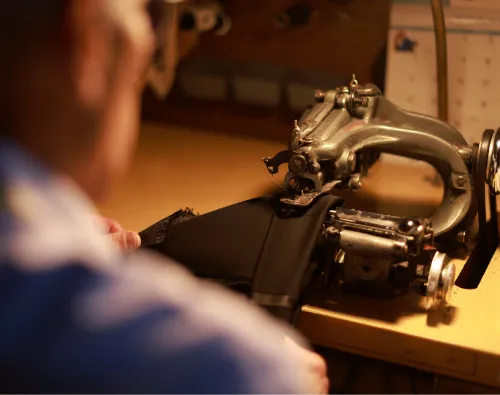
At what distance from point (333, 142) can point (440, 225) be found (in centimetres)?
20

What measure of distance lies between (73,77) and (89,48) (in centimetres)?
2

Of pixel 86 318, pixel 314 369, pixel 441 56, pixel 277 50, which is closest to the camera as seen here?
pixel 86 318

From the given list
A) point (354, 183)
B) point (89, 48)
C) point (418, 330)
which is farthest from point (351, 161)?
point (89, 48)

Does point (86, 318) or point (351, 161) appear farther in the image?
point (351, 161)

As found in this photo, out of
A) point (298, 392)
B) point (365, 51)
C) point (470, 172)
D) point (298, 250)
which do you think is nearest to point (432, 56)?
point (365, 51)

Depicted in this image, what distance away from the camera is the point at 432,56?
49.7 inches

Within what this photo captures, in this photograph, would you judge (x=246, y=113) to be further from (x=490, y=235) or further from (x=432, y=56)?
(x=490, y=235)

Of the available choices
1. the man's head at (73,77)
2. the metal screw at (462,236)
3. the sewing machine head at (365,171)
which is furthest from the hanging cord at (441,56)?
the man's head at (73,77)

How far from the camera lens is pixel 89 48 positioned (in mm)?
405

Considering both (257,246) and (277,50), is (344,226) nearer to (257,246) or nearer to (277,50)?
(257,246)

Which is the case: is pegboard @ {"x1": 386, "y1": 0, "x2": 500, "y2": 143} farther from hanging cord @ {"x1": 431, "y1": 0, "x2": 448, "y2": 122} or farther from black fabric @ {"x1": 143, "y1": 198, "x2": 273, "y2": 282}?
black fabric @ {"x1": 143, "y1": 198, "x2": 273, "y2": 282}

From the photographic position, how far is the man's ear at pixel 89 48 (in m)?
0.39

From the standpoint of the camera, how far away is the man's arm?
374 millimetres

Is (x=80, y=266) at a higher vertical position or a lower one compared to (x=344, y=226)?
higher
